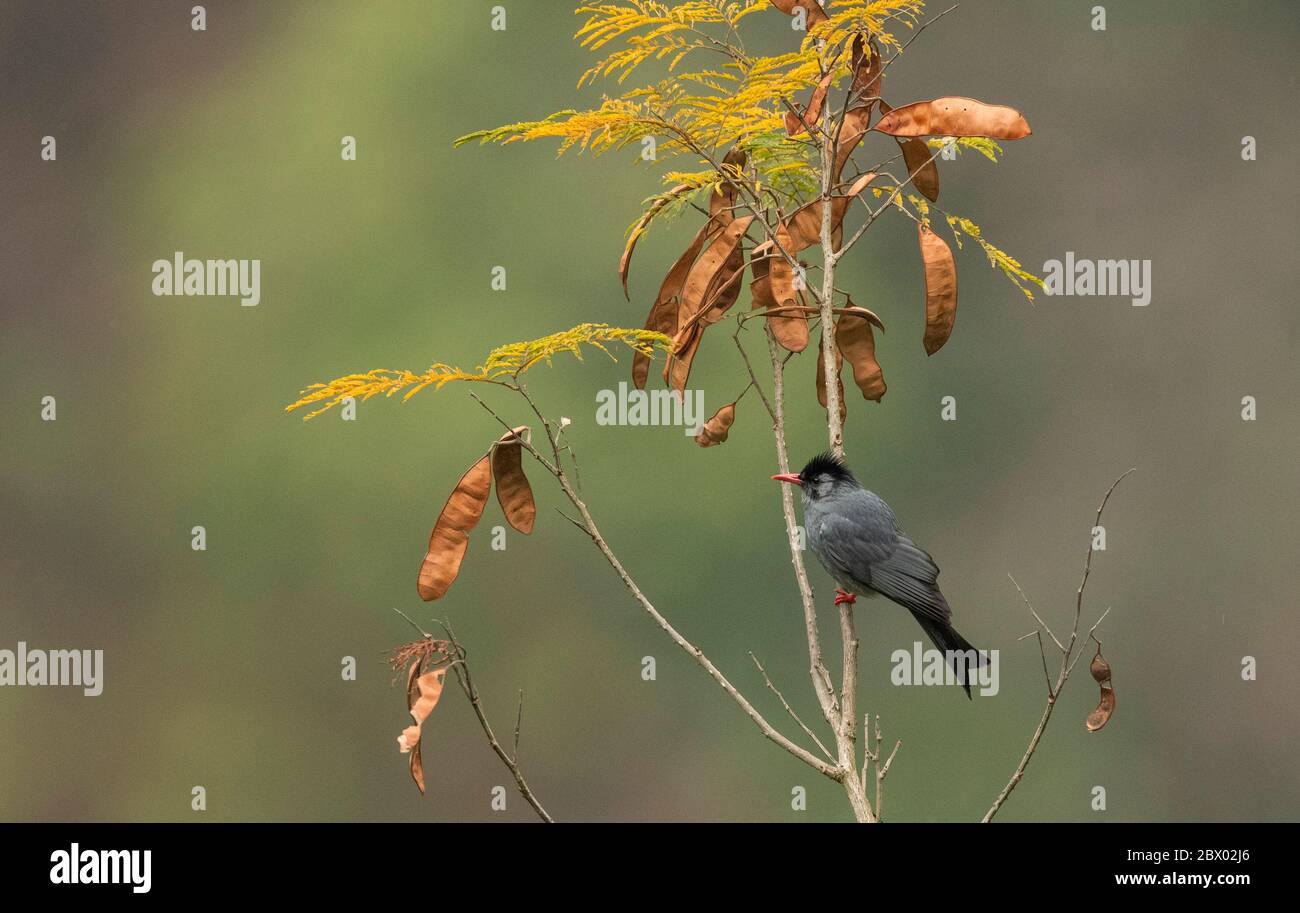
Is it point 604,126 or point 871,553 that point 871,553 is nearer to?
point 871,553

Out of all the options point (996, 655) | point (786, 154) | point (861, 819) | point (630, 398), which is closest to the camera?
point (861, 819)

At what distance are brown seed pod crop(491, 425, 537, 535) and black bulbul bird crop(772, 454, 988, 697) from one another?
0.75 meters

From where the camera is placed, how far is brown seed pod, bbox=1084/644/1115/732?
360 centimetres

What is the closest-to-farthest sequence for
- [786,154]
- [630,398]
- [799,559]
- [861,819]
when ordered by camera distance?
[861,819] → [799,559] → [786,154] → [630,398]

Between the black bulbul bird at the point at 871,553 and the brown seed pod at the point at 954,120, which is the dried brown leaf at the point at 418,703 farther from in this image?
the brown seed pod at the point at 954,120

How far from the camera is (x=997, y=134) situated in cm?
326

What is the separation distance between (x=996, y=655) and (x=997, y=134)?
12.9 feet

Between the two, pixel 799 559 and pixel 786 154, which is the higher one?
pixel 786 154

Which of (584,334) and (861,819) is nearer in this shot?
(861,819)

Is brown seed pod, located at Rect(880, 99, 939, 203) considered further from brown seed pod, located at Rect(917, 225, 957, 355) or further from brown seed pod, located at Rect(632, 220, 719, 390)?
brown seed pod, located at Rect(632, 220, 719, 390)

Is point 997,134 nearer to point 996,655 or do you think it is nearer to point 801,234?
point 801,234

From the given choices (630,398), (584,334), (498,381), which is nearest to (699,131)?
(584,334)

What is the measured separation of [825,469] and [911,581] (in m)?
0.38

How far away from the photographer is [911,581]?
386 centimetres
